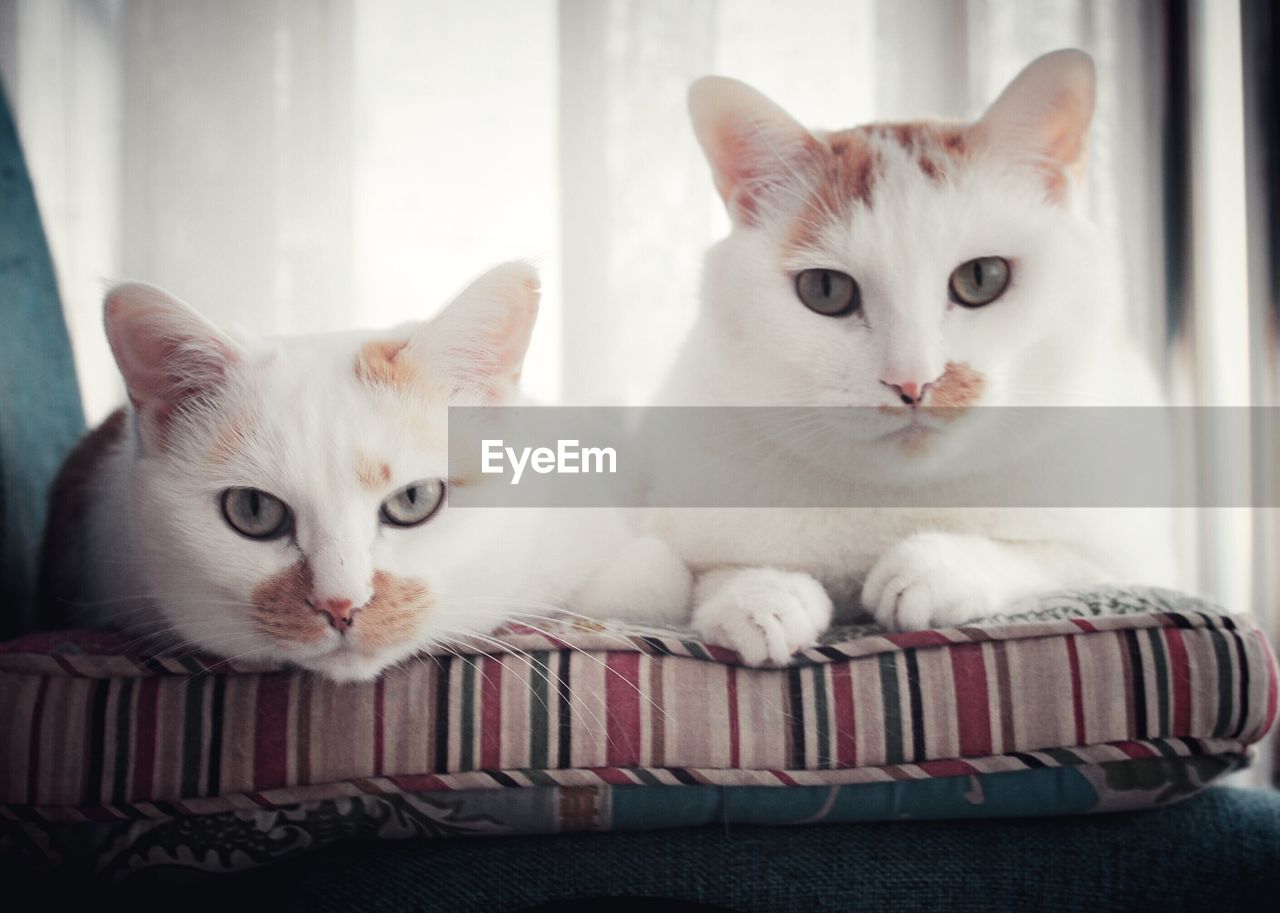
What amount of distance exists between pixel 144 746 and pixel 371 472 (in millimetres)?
307

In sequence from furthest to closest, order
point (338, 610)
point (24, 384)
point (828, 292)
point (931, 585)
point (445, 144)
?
point (445, 144) → point (24, 384) → point (828, 292) → point (931, 585) → point (338, 610)

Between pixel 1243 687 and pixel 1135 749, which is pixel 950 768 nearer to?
pixel 1135 749

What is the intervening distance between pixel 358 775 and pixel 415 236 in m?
1.57

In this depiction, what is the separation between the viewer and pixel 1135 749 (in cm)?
70

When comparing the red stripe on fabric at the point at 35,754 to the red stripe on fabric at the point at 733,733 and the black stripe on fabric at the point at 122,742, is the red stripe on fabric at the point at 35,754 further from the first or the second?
the red stripe on fabric at the point at 733,733

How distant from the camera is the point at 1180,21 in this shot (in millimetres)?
1847

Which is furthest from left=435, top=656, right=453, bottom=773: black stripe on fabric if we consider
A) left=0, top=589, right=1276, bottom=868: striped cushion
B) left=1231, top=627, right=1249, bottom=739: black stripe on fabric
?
left=1231, top=627, right=1249, bottom=739: black stripe on fabric

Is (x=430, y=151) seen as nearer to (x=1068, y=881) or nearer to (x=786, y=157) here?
(x=786, y=157)

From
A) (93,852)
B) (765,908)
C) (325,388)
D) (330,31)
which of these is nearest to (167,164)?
(330,31)

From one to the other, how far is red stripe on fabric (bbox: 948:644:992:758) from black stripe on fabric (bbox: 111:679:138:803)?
0.71 meters

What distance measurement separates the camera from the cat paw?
77 cm

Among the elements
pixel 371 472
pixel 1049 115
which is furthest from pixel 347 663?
pixel 1049 115

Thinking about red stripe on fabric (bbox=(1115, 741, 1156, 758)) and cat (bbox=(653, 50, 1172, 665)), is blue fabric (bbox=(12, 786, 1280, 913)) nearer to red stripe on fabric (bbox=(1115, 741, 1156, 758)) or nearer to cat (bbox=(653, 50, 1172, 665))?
red stripe on fabric (bbox=(1115, 741, 1156, 758))

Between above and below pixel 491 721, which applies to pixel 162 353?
above
